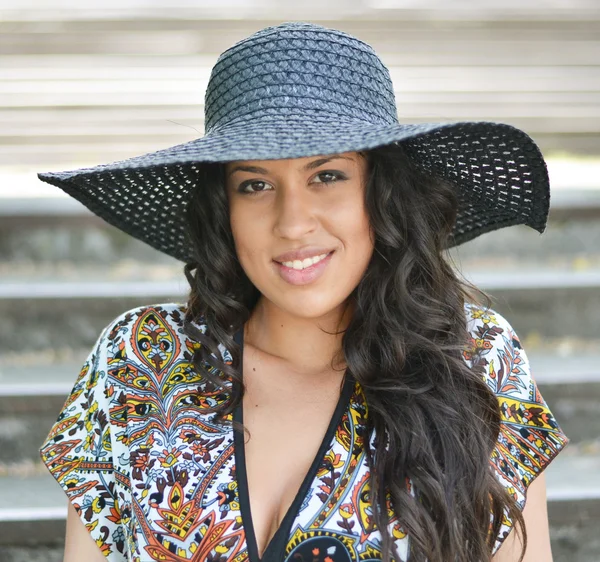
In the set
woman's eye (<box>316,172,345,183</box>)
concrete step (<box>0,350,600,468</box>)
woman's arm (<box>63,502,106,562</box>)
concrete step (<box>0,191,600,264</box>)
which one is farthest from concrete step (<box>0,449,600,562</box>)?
woman's eye (<box>316,172,345,183</box>)

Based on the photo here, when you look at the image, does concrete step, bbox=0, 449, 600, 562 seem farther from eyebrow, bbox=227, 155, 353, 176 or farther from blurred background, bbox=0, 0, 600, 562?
eyebrow, bbox=227, 155, 353, 176

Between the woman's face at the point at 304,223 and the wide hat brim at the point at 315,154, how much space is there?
13 cm

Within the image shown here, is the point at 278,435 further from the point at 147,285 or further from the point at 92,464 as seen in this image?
the point at 147,285

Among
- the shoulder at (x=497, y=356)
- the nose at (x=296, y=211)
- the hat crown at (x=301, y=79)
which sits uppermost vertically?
the hat crown at (x=301, y=79)

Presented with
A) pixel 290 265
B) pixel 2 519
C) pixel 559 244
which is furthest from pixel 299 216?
pixel 559 244

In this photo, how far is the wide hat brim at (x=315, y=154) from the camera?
1421 millimetres

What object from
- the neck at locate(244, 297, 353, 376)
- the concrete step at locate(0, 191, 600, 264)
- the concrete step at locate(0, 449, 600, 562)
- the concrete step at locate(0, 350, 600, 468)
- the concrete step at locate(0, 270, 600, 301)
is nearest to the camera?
the neck at locate(244, 297, 353, 376)

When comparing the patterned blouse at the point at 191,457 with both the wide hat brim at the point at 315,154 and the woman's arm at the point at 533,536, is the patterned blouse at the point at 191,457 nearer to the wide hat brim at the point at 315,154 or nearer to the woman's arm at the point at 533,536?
the woman's arm at the point at 533,536

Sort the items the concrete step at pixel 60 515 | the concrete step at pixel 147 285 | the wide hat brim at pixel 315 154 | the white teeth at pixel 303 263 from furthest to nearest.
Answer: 1. the concrete step at pixel 147 285
2. the concrete step at pixel 60 515
3. the white teeth at pixel 303 263
4. the wide hat brim at pixel 315 154

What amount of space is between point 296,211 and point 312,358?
1.34 ft

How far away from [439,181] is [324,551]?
0.81 m

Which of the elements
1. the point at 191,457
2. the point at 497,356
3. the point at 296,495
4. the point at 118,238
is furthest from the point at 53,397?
the point at 497,356

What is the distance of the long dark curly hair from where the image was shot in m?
1.62

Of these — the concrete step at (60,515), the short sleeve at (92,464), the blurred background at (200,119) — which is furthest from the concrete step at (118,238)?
the short sleeve at (92,464)
